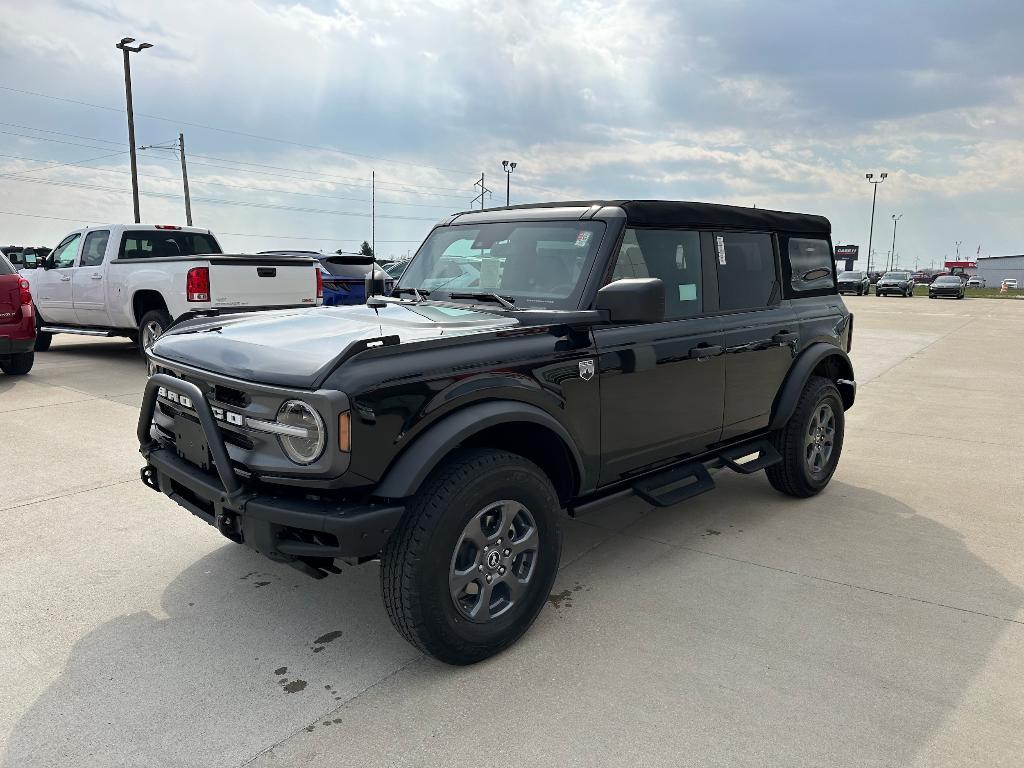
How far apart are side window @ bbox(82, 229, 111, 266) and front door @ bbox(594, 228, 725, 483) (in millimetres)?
9123

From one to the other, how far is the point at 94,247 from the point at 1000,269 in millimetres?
129974

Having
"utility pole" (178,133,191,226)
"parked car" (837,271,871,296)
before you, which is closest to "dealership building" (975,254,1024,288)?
"parked car" (837,271,871,296)

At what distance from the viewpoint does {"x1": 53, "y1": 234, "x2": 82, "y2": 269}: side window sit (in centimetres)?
1083

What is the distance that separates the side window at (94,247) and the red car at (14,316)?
1469 millimetres

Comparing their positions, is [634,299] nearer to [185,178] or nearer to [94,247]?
[94,247]

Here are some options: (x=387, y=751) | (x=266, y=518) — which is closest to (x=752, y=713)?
(x=387, y=751)

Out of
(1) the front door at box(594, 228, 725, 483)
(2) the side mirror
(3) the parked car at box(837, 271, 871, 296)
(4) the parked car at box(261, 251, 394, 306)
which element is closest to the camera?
(2) the side mirror

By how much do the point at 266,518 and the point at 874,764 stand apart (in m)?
2.12

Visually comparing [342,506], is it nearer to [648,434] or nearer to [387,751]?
[387,751]

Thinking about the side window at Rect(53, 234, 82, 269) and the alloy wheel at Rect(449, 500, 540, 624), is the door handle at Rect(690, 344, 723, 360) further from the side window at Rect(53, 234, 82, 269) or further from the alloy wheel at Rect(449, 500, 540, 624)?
the side window at Rect(53, 234, 82, 269)

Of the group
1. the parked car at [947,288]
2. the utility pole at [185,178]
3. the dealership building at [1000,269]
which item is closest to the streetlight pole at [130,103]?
the utility pole at [185,178]

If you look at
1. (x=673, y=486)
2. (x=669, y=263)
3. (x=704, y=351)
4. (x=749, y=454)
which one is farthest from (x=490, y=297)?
(x=749, y=454)

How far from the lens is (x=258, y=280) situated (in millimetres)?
9156

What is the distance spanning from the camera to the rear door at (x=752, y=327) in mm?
4215
